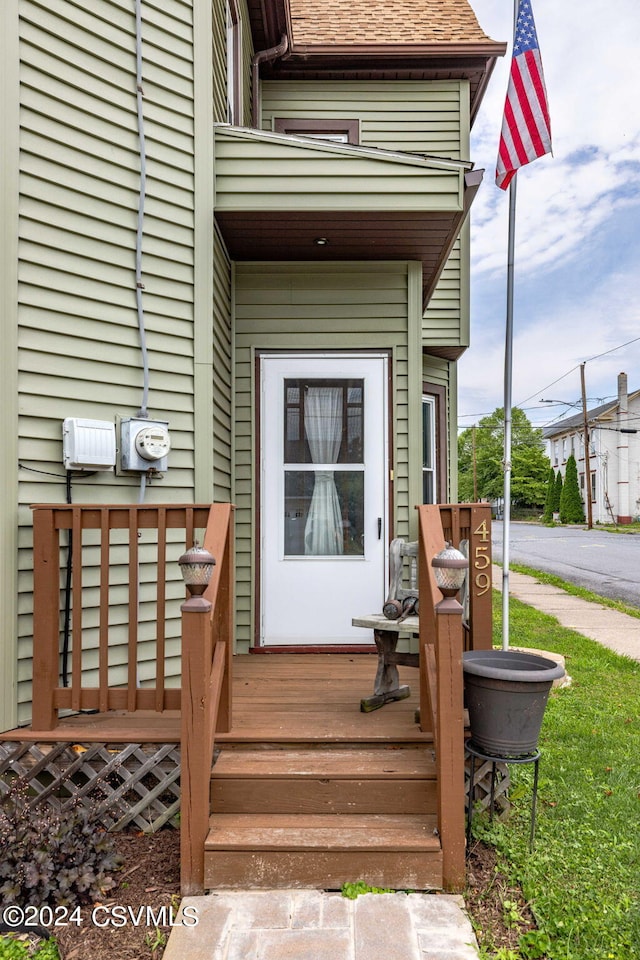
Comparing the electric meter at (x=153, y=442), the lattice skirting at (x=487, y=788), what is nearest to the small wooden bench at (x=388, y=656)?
the lattice skirting at (x=487, y=788)

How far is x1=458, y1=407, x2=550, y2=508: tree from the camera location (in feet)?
158

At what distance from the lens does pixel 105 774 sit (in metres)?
2.69

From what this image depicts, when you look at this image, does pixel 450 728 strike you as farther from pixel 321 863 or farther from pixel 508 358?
pixel 508 358

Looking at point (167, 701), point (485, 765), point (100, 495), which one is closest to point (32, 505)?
point (100, 495)

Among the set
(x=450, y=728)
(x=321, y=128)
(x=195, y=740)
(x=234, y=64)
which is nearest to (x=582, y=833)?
(x=450, y=728)

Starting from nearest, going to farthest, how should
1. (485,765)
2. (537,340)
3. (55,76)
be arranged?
1. (485,765)
2. (55,76)
3. (537,340)

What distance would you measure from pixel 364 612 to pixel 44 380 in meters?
2.44

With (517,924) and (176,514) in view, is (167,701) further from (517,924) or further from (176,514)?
(517,924)

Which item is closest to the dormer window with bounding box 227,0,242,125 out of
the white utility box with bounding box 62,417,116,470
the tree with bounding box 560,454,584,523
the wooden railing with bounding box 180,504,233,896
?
the white utility box with bounding box 62,417,116,470

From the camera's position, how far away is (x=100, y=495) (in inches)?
127

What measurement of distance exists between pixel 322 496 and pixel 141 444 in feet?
4.76

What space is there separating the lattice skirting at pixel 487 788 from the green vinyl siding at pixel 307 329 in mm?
1755

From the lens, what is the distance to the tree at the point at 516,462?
48.2 meters

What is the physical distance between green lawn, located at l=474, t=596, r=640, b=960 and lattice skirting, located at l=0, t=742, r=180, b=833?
4.32ft
